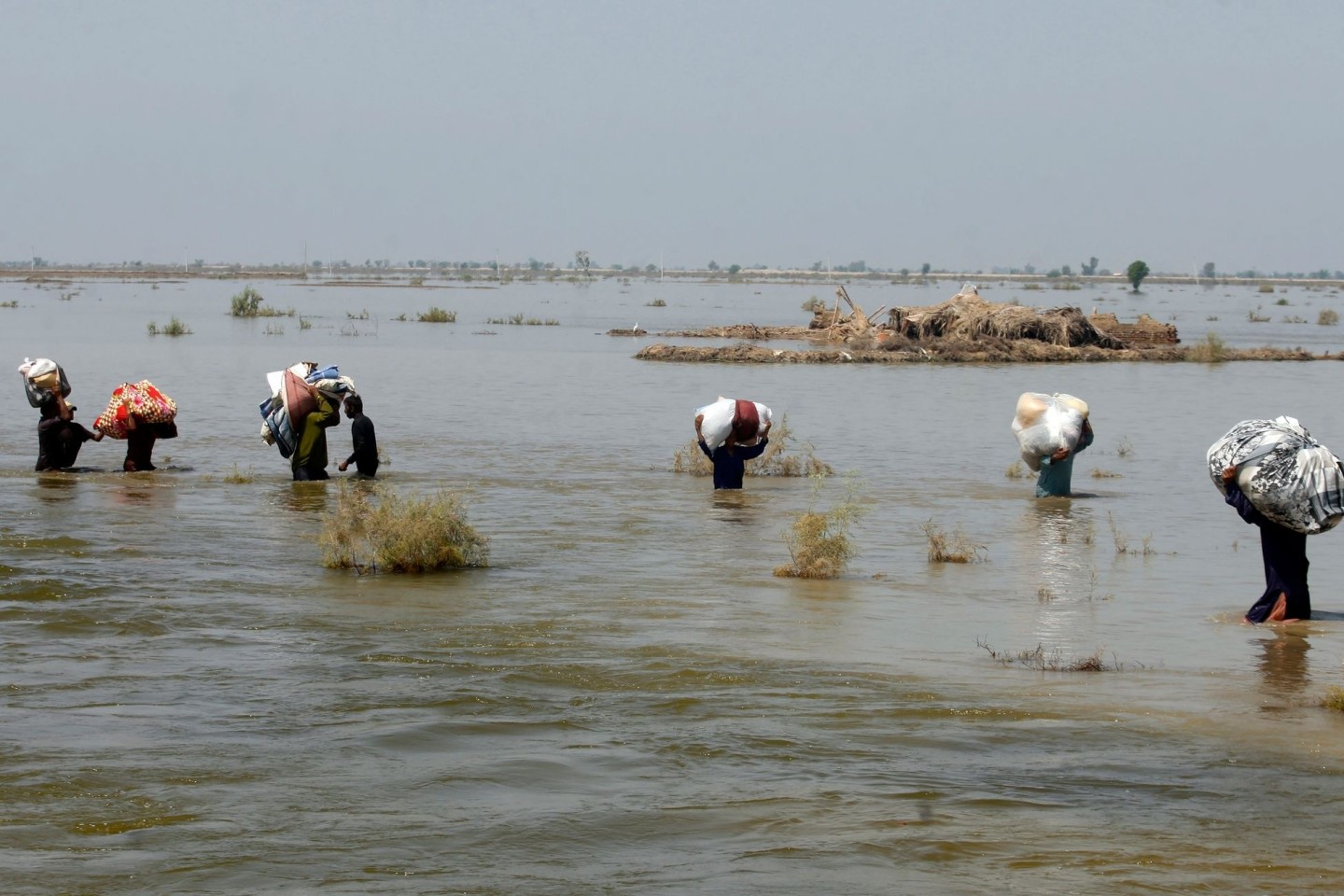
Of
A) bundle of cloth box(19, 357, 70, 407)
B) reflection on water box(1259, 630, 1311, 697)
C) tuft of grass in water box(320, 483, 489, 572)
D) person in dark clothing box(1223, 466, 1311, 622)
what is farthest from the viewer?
bundle of cloth box(19, 357, 70, 407)

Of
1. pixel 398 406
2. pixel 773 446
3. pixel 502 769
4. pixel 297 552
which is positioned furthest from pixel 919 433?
pixel 502 769

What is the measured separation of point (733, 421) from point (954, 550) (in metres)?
3.56

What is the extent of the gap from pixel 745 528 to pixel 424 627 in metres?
5.09

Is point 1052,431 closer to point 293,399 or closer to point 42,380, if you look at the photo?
point 293,399

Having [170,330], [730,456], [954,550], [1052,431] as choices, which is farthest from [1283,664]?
[170,330]

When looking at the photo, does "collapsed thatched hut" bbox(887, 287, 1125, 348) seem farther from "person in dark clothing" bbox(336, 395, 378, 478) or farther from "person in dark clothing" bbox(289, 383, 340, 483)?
"person in dark clothing" bbox(289, 383, 340, 483)

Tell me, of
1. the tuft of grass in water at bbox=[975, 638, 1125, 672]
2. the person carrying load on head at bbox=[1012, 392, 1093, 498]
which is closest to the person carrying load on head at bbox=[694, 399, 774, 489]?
the person carrying load on head at bbox=[1012, 392, 1093, 498]

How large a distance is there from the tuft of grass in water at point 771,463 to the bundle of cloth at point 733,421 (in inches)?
74.2

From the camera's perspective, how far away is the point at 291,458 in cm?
1628

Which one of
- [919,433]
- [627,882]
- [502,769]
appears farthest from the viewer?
[919,433]

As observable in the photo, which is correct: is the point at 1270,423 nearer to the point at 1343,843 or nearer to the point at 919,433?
the point at 1343,843

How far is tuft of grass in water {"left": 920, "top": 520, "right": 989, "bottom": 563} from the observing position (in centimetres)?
1232

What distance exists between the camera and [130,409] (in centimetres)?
1639

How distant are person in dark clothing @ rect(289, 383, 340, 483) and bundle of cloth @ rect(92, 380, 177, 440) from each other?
62.4 inches
